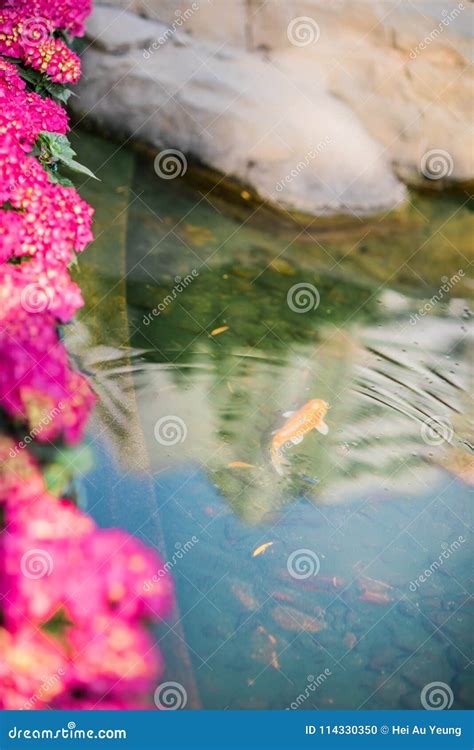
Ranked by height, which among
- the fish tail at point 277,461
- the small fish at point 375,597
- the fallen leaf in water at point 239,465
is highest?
the fish tail at point 277,461

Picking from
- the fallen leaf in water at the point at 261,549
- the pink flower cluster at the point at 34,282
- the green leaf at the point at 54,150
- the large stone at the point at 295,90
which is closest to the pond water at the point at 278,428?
the fallen leaf in water at the point at 261,549

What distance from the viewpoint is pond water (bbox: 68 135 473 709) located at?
2355mm

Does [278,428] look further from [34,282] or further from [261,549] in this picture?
[34,282]

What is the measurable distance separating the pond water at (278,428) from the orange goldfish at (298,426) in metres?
0.03

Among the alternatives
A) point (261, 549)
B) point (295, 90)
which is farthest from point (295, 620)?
point (295, 90)

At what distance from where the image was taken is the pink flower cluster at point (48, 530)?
2.00m

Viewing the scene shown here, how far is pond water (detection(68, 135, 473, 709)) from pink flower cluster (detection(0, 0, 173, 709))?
0.46 ft

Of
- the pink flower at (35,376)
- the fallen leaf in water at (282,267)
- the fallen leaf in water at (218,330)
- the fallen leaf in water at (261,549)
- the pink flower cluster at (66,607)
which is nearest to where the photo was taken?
the pink flower cluster at (66,607)

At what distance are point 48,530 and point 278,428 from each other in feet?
3.80

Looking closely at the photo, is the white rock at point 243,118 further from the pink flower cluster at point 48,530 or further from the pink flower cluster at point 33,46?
the pink flower cluster at point 48,530

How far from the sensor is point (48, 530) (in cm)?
219

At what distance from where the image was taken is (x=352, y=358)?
11.8 feet

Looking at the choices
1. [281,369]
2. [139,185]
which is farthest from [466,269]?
[139,185]

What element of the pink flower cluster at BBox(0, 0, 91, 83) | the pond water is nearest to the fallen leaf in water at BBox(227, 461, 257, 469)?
the pond water
